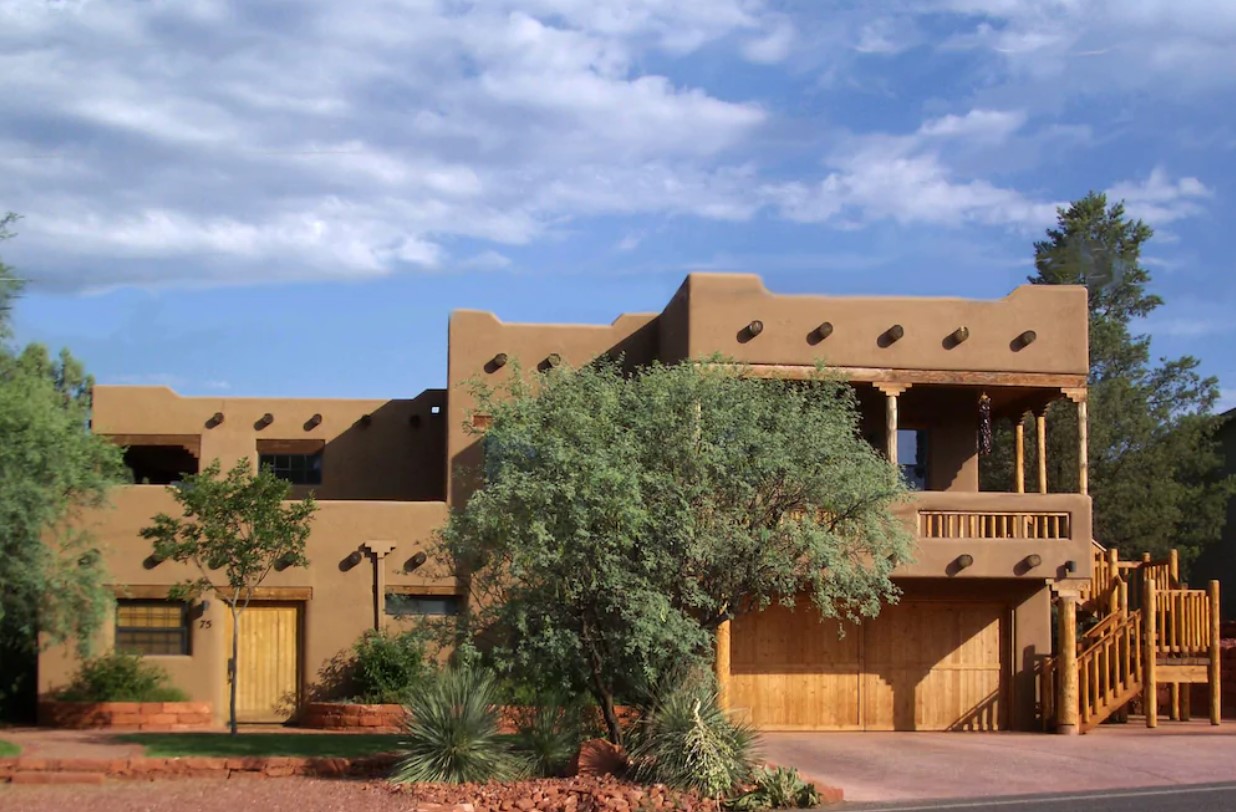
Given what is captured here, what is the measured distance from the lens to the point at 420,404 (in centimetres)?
2798

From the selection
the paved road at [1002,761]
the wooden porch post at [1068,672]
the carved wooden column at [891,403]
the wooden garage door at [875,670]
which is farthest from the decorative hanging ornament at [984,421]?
the paved road at [1002,761]

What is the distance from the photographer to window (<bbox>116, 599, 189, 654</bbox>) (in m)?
23.7

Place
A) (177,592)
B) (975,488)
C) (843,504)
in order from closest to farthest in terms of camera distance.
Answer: (843,504)
(177,592)
(975,488)

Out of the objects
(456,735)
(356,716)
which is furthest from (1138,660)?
(356,716)

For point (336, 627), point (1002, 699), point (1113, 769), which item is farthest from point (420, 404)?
point (1113, 769)

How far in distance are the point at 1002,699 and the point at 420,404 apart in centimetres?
1217

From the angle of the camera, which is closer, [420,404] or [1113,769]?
[1113,769]

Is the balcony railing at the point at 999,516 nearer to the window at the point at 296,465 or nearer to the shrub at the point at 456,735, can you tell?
the shrub at the point at 456,735

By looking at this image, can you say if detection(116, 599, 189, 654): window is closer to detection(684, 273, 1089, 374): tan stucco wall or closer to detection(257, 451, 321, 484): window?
detection(257, 451, 321, 484): window

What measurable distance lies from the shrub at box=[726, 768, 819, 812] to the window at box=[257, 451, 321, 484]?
1517cm

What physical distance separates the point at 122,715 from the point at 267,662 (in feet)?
8.18

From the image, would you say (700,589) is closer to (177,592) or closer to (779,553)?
(779,553)

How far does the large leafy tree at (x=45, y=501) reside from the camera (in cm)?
1839

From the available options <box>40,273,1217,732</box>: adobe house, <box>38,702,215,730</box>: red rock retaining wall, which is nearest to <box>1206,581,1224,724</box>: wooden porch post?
<box>40,273,1217,732</box>: adobe house
